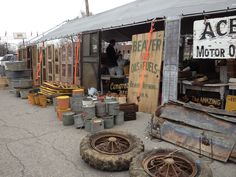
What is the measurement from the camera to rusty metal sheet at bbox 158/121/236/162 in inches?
175

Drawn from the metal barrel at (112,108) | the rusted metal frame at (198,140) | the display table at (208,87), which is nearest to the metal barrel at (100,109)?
the metal barrel at (112,108)

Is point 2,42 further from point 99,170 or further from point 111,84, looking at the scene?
point 99,170

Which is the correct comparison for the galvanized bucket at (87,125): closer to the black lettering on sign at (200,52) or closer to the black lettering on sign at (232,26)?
the black lettering on sign at (200,52)

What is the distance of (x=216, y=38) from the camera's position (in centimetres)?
626

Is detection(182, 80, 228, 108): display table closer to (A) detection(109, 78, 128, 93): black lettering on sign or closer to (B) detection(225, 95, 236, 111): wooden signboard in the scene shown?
(B) detection(225, 95, 236, 111): wooden signboard

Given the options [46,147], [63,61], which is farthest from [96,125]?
[63,61]

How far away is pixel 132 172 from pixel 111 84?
697cm

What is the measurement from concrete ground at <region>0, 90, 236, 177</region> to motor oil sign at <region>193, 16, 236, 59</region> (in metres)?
2.42

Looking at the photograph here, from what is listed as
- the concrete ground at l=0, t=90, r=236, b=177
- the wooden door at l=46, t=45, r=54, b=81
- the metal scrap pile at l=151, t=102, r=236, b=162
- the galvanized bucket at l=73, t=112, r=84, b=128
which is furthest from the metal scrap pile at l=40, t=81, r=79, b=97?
the metal scrap pile at l=151, t=102, r=236, b=162

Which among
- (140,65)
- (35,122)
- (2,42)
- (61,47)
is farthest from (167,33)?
(2,42)

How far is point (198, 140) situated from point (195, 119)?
1.50ft

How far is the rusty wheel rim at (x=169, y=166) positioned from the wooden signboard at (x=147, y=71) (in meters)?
3.83

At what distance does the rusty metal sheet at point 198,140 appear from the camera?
4434 mm

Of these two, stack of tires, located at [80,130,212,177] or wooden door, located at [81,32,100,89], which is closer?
stack of tires, located at [80,130,212,177]
